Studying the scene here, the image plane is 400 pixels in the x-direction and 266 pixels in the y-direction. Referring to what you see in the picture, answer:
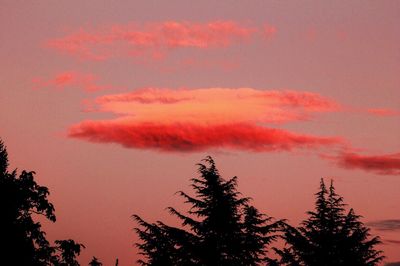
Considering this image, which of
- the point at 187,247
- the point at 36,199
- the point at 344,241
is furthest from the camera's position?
the point at 344,241

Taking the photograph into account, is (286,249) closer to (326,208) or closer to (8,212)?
(326,208)

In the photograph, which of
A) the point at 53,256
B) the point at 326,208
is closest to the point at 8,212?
the point at 53,256

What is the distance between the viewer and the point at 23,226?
93.5ft

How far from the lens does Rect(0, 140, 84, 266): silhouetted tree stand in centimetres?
2820

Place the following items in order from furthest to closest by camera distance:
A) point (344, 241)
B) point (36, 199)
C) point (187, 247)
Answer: point (344, 241), point (187, 247), point (36, 199)

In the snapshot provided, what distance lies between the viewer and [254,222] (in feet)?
103

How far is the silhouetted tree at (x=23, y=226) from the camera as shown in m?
28.2

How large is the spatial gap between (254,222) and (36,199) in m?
11.4

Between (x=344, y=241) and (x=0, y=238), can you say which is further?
(x=344, y=241)

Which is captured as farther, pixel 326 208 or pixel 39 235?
pixel 326 208

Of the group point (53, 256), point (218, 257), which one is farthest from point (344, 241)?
point (53, 256)

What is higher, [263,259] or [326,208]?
[326,208]

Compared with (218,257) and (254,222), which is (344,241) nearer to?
(254,222)

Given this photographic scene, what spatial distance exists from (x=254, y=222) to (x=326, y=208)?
6.42 metres
